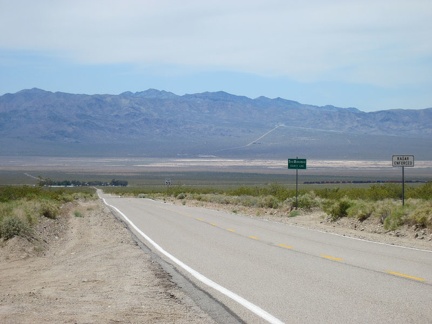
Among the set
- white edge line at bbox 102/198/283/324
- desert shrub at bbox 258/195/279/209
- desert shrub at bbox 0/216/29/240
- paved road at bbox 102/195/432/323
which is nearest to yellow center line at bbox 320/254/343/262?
paved road at bbox 102/195/432/323

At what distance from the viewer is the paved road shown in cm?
939

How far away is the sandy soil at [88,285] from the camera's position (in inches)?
367

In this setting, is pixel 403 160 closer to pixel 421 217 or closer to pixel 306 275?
pixel 421 217

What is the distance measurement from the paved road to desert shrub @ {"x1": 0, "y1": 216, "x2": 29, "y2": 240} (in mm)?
4573

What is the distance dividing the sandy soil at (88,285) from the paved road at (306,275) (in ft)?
2.60

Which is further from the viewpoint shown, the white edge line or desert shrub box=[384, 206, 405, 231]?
desert shrub box=[384, 206, 405, 231]

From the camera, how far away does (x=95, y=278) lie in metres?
13.2

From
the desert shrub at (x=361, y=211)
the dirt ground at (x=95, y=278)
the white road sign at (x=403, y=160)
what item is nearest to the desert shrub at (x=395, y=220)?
the dirt ground at (x=95, y=278)

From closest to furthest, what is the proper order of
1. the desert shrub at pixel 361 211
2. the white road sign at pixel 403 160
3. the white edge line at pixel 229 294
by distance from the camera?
the white edge line at pixel 229 294, the white road sign at pixel 403 160, the desert shrub at pixel 361 211

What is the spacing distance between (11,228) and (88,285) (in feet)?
34.3

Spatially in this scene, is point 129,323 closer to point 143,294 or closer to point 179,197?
point 143,294

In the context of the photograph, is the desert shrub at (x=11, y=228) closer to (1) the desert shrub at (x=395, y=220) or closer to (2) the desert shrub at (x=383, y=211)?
(1) the desert shrub at (x=395, y=220)

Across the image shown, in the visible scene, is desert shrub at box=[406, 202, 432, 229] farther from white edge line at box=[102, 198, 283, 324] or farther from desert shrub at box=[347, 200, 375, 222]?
white edge line at box=[102, 198, 283, 324]

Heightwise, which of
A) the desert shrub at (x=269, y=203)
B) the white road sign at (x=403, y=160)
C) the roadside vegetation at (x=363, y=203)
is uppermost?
the white road sign at (x=403, y=160)
